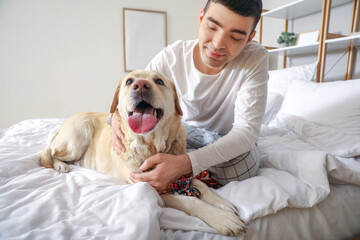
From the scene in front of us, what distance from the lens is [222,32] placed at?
1059mm

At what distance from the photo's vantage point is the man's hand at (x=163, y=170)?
95 cm

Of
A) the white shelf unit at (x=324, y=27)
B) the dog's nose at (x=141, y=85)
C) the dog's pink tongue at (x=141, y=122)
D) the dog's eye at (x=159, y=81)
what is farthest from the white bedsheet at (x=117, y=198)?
the white shelf unit at (x=324, y=27)

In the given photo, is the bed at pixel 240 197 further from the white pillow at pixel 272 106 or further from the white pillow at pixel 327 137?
the white pillow at pixel 272 106

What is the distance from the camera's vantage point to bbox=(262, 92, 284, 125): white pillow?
208 cm

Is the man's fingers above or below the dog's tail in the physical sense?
above

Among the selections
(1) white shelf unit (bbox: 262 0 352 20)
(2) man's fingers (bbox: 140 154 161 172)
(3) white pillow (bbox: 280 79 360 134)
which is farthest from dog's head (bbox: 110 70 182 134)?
(1) white shelf unit (bbox: 262 0 352 20)

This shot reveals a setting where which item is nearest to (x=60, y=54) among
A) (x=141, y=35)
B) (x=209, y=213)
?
(x=141, y=35)

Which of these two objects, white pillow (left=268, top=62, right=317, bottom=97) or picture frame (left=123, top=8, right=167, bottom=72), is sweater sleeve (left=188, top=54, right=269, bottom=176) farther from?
picture frame (left=123, top=8, right=167, bottom=72)

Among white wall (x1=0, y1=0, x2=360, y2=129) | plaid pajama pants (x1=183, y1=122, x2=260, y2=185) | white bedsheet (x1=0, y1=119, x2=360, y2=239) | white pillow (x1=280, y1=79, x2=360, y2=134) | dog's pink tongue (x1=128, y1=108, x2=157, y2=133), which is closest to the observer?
white bedsheet (x1=0, y1=119, x2=360, y2=239)

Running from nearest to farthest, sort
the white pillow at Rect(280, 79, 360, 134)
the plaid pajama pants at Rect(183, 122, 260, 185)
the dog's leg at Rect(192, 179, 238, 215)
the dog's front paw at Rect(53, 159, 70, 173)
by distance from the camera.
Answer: the dog's leg at Rect(192, 179, 238, 215), the plaid pajama pants at Rect(183, 122, 260, 185), the dog's front paw at Rect(53, 159, 70, 173), the white pillow at Rect(280, 79, 360, 134)

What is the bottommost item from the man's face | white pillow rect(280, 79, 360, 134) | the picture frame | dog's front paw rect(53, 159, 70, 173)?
dog's front paw rect(53, 159, 70, 173)

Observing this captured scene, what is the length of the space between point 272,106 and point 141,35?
265 cm

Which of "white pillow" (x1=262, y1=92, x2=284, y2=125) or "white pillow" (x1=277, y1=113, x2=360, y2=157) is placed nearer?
"white pillow" (x1=277, y1=113, x2=360, y2=157)

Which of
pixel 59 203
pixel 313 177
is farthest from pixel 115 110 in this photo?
pixel 313 177
